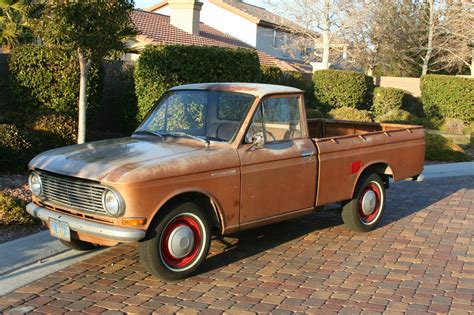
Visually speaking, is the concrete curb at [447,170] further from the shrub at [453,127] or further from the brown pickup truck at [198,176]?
the shrub at [453,127]

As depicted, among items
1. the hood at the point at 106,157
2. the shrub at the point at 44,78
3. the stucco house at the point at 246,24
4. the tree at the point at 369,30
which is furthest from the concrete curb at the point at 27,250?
the stucco house at the point at 246,24

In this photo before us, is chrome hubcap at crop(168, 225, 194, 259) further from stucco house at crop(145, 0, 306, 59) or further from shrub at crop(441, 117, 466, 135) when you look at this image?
stucco house at crop(145, 0, 306, 59)

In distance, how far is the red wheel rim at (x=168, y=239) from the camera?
5508 millimetres

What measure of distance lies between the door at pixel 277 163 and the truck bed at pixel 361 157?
0.69ft

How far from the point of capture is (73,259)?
6.23 metres

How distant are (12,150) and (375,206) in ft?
18.9

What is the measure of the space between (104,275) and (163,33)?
67.9 feet

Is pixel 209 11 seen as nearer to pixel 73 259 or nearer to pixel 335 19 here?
pixel 335 19

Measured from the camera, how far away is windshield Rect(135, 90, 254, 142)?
6281 mm

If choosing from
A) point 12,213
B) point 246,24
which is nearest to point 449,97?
point 246,24

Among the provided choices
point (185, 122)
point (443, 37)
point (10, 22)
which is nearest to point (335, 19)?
point (443, 37)

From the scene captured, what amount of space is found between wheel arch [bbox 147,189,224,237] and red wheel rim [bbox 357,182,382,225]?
2405 mm

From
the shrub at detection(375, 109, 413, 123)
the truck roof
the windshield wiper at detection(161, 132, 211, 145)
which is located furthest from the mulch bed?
the shrub at detection(375, 109, 413, 123)

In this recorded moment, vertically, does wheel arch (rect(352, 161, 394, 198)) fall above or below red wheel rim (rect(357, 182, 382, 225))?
above
